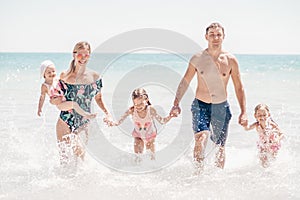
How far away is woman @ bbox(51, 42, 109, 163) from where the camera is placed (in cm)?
505

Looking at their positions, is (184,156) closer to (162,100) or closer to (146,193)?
(146,193)

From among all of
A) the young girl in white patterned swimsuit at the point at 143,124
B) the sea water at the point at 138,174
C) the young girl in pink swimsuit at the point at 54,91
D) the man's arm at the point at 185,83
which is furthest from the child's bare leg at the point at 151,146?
the young girl in pink swimsuit at the point at 54,91

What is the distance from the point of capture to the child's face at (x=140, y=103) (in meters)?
5.44

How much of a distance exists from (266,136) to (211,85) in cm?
128

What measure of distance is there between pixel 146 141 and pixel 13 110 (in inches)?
204

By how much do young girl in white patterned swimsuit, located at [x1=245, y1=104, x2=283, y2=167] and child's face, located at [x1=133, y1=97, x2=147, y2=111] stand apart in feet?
4.92

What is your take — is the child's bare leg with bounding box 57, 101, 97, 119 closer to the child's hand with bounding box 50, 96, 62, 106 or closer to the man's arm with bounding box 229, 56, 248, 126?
the child's hand with bounding box 50, 96, 62, 106

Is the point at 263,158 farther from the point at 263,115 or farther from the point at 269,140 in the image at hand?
the point at 263,115

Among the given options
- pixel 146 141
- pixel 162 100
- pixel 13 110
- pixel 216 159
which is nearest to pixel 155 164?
pixel 146 141

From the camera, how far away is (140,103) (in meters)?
5.48

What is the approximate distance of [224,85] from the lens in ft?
16.2

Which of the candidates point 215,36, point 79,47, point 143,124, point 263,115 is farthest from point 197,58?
point 79,47

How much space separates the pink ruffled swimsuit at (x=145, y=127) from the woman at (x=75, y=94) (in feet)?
2.62

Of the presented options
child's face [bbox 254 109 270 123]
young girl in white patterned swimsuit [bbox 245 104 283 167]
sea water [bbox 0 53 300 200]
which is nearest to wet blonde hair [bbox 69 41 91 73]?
sea water [bbox 0 53 300 200]
